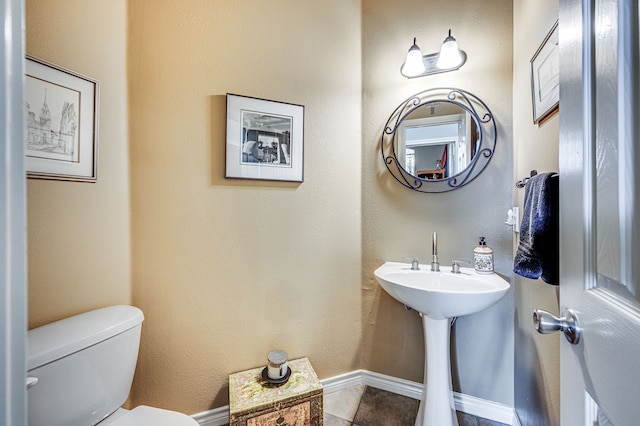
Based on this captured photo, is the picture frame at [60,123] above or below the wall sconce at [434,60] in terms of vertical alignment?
below

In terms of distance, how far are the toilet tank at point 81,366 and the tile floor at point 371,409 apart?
40.9 inches

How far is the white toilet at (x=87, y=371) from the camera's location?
0.80 metres

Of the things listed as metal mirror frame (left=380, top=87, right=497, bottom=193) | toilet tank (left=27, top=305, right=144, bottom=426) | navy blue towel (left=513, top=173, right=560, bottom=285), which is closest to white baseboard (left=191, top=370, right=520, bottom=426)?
toilet tank (left=27, top=305, right=144, bottom=426)

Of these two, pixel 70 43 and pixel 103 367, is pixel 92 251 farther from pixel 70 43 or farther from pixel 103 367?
pixel 70 43

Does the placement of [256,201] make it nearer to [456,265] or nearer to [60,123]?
[60,123]

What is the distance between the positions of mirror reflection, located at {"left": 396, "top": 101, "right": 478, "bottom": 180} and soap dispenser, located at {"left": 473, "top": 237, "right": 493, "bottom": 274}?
1.39ft

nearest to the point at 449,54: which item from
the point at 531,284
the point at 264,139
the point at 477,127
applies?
the point at 477,127

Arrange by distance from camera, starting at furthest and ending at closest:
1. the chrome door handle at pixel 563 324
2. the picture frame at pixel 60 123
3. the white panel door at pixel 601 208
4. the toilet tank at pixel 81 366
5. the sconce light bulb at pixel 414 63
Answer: the sconce light bulb at pixel 414 63, the picture frame at pixel 60 123, the toilet tank at pixel 81 366, the chrome door handle at pixel 563 324, the white panel door at pixel 601 208

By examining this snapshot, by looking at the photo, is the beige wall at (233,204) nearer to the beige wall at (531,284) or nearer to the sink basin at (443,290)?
the sink basin at (443,290)

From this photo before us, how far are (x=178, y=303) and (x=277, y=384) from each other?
0.63 m

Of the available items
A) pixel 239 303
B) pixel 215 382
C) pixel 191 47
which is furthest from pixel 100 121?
pixel 215 382

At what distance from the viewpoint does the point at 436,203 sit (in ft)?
5.01

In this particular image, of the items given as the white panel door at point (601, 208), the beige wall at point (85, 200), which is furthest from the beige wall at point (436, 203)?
the beige wall at point (85, 200)

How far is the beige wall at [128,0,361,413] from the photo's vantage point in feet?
4.13
